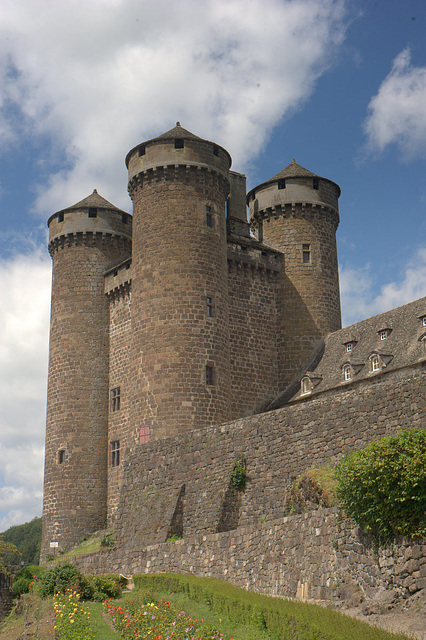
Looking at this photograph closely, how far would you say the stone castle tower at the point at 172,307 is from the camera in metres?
32.8

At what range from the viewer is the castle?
2583 centimetres

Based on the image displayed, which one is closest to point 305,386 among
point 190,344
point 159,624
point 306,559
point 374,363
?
point 374,363

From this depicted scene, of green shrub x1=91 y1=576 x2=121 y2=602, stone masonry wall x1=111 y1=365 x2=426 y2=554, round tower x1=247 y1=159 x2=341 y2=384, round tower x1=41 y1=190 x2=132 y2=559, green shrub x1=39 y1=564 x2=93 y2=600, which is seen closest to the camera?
stone masonry wall x1=111 y1=365 x2=426 y2=554

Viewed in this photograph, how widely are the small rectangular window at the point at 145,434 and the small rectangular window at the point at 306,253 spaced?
46.0 ft

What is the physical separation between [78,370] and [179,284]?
368 inches

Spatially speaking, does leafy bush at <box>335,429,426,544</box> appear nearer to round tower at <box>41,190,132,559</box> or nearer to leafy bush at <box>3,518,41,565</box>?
round tower at <box>41,190,132,559</box>

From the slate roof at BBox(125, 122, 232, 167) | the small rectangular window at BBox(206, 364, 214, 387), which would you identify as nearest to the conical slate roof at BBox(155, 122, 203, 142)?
the slate roof at BBox(125, 122, 232, 167)

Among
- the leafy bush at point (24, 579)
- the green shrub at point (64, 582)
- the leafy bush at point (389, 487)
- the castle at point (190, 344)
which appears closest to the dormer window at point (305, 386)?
the castle at point (190, 344)

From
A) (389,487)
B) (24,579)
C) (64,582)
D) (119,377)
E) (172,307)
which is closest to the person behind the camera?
(389,487)

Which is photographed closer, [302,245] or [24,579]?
[24,579]

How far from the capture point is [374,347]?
32656mm

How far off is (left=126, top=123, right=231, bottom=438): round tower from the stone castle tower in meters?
0.06

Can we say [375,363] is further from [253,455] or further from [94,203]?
[94,203]

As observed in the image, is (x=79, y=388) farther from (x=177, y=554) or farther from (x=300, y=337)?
(x=177, y=554)
